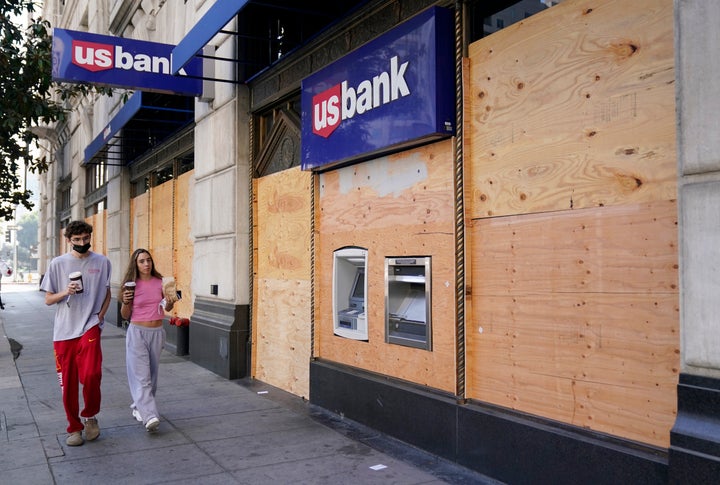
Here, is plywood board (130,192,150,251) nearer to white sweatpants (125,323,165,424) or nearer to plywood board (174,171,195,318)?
plywood board (174,171,195,318)

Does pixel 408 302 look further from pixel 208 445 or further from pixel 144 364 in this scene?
pixel 144 364

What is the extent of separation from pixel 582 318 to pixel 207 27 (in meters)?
5.02

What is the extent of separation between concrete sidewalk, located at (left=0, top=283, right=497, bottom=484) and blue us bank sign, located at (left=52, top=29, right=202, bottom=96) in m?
4.04

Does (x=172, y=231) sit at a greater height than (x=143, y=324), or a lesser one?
greater

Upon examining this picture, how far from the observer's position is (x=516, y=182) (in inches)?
184

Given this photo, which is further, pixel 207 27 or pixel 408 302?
pixel 207 27

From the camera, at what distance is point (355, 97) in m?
6.22

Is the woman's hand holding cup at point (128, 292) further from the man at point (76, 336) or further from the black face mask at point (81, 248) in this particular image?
the black face mask at point (81, 248)

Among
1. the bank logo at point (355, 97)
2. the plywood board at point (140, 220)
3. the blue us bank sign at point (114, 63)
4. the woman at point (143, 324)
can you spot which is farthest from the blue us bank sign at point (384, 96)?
the plywood board at point (140, 220)

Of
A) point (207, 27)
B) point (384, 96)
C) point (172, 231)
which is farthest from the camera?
point (172, 231)

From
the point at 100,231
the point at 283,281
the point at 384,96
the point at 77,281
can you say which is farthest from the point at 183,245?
the point at 100,231

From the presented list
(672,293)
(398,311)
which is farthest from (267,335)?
(672,293)

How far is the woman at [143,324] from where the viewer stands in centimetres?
617

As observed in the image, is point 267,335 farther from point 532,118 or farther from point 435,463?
point 532,118
